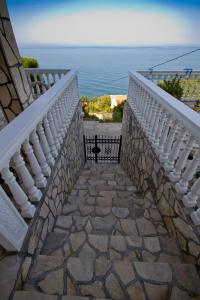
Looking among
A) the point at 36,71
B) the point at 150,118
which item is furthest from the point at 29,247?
the point at 36,71

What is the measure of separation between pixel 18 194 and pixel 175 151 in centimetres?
169

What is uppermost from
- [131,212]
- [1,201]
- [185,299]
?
[1,201]

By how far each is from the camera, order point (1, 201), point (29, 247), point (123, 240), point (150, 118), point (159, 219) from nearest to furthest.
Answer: point (1, 201), point (29, 247), point (123, 240), point (159, 219), point (150, 118)

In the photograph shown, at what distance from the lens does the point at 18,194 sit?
1.27 m

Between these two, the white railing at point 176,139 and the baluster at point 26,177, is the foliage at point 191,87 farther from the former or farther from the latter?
the baluster at point 26,177

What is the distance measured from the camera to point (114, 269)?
1.32 meters

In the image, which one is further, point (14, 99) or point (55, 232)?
point (14, 99)

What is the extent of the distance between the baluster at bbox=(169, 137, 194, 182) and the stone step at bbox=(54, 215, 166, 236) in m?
0.63

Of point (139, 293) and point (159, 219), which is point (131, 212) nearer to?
point (159, 219)

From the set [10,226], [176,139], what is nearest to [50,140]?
[10,226]

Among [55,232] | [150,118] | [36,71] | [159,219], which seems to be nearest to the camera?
[55,232]

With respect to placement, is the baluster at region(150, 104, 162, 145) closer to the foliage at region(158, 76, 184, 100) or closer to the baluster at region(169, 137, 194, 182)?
the baluster at region(169, 137, 194, 182)

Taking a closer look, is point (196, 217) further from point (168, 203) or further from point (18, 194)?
point (18, 194)

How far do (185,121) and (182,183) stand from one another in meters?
0.65
